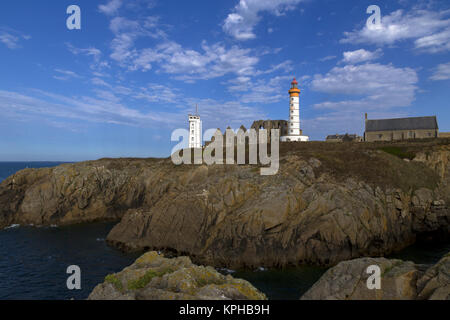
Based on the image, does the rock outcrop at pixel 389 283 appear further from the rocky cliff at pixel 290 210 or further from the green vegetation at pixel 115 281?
the rocky cliff at pixel 290 210

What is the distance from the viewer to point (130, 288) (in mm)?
10617

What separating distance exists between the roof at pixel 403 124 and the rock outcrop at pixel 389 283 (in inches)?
3007

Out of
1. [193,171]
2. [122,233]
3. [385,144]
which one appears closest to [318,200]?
[193,171]

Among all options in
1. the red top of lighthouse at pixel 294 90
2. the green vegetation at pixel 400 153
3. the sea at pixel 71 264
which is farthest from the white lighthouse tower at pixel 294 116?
the sea at pixel 71 264

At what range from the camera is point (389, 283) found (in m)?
10.8

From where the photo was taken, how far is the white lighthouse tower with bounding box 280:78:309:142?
75375mm

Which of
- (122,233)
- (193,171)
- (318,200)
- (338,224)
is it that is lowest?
(122,233)

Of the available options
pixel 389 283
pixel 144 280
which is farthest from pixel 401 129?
pixel 144 280

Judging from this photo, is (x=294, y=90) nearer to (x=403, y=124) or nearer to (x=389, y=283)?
(x=403, y=124)

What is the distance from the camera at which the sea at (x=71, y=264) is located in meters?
26.6

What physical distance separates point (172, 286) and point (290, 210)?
27.9 meters

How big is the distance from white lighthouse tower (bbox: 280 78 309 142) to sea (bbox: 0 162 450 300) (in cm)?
4371
